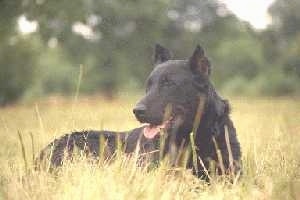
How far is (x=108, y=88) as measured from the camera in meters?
31.9

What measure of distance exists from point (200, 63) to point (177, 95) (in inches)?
15.6

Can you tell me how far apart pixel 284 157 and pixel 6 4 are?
12731mm

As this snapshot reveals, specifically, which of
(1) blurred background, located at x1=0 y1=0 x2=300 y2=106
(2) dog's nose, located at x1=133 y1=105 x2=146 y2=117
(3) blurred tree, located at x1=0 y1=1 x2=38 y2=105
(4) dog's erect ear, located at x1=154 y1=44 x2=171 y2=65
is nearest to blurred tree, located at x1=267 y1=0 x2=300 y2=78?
(1) blurred background, located at x1=0 y1=0 x2=300 y2=106

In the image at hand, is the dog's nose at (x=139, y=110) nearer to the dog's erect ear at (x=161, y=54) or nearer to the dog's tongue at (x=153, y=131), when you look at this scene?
the dog's tongue at (x=153, y=131)

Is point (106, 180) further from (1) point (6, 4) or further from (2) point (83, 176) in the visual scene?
(1) point (6, 4)

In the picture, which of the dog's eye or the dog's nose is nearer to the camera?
the dog's nose

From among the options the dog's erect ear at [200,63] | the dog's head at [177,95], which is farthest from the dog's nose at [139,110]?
the dog's erect ear at [200,63]

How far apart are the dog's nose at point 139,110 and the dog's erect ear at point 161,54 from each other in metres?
1.03

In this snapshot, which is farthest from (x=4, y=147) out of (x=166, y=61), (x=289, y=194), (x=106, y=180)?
(x=289, y=194)

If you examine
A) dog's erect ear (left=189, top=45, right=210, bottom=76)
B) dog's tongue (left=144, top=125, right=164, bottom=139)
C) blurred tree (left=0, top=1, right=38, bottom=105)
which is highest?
blurred tree (left=0, top=1, right=38, bottom=105)

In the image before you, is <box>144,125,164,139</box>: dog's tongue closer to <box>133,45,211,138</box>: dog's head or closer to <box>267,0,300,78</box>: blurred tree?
<box>133,45,211,138</box>: dog's head

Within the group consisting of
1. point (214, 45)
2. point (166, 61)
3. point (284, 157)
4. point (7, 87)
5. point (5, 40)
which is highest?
point (214, 45)

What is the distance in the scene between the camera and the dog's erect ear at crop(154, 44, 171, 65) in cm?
649

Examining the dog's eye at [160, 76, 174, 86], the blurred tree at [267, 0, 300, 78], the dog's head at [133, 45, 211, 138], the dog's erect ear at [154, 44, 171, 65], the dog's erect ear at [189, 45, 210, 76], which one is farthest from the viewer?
the blurred tree at [267, 0, 300, 78]
